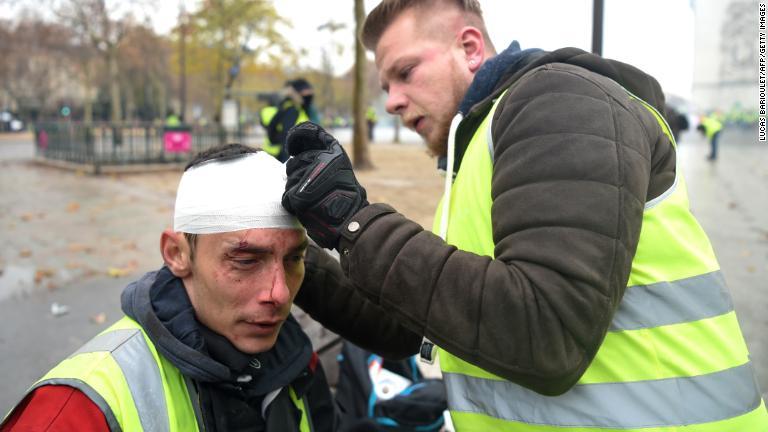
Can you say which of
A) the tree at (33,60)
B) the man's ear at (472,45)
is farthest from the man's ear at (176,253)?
the tree at (33,60)

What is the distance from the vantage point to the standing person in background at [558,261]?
1.26 m

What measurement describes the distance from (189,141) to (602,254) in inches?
688

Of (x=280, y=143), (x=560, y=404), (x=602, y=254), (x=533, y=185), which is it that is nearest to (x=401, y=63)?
(x=533, y=185)

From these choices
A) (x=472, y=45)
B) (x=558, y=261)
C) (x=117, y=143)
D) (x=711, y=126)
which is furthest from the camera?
(x=711, y=126)

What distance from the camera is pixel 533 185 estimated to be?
129cm

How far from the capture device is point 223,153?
196cm

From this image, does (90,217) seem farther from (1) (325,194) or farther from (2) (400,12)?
(1) (325,194)

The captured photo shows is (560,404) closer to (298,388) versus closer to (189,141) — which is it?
(298,388)

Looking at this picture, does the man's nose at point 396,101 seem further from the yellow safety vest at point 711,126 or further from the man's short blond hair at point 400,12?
the yellow safety vest at point 711,126

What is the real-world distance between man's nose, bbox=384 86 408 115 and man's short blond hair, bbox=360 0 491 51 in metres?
0.18

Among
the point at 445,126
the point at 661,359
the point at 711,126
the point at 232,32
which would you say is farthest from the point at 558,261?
the point at 232,32

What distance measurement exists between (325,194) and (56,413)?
2.64 feet

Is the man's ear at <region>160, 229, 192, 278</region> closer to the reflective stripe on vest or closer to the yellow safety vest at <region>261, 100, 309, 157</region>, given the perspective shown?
the reflective stripe on vest

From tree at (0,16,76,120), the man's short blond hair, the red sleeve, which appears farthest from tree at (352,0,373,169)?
tree at (0,16,76,120)
